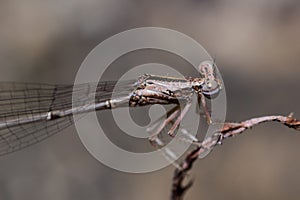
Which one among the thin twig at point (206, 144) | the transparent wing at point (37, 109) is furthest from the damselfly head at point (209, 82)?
the transparent wing at point (37, 109)

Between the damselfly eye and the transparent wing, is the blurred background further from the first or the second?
the damselfly eye

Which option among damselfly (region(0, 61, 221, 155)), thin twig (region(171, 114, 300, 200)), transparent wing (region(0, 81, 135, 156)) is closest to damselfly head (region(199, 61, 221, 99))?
damselfly (region(0, 61, 221, 155))

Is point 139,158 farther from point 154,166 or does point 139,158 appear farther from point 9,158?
point 9,158

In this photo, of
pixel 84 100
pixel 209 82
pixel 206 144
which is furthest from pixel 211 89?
pixel 84 100

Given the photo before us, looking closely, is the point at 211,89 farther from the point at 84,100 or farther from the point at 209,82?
the point at 84,100

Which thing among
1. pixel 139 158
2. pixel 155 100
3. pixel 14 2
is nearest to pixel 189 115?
pixel 155 100

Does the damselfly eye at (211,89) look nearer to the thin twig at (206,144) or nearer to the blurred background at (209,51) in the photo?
the thin twig at (206,144)
